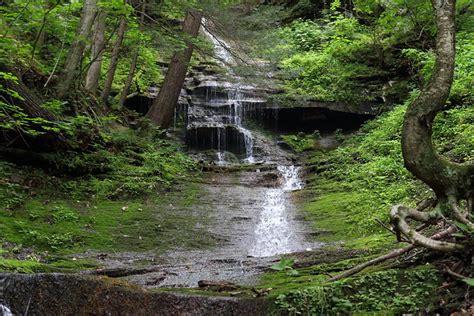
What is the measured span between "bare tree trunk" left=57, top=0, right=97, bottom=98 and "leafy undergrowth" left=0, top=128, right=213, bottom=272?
5.24ft

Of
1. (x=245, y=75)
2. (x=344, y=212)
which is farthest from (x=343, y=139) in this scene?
(x=344, y=212)

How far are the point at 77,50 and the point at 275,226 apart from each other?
18.3 feet

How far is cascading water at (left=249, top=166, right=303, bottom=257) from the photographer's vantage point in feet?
26.5

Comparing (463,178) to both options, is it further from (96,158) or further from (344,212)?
(96,158)

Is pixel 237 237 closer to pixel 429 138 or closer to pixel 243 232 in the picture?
pixel 243 232

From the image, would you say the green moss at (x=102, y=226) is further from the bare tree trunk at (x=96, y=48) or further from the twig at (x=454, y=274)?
the twig at (x=454, y=274)

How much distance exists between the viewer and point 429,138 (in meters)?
4.25

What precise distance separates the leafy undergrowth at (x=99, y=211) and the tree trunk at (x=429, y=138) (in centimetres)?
381

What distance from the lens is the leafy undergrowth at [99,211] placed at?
662 cm

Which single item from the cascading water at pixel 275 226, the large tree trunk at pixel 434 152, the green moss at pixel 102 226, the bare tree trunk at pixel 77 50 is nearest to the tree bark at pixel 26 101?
the green moss at pixel 102 226

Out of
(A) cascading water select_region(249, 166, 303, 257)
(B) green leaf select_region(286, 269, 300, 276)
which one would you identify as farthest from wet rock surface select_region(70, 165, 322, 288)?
(B) green leaf select_region(286, 269, 300, 276)

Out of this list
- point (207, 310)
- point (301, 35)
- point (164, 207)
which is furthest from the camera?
point (301, 35)

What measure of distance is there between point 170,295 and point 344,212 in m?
5.85

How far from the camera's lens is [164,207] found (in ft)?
31.1
